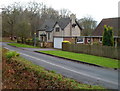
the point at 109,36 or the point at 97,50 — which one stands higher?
the point at 109,36

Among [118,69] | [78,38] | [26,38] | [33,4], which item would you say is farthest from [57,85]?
[33,4]

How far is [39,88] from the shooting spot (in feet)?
22.2

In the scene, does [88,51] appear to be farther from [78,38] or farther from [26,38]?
[26,38]

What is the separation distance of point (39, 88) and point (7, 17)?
177ft

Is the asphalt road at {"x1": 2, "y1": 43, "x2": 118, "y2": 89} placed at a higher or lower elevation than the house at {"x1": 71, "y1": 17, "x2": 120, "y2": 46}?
lower

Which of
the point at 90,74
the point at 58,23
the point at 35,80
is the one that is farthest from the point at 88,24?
the point at 35,80

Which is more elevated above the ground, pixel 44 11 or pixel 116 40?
pixel 44 11

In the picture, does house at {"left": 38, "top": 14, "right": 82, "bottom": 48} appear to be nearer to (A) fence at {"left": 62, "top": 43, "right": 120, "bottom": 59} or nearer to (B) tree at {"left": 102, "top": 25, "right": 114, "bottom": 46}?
(A) fence at {"left": 62, "top": 43, "right": 120, "bottom": 59}

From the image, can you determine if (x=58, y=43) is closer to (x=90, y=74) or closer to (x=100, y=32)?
(x=100, y=32)

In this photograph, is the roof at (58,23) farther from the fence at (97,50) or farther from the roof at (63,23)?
the fence at (97,50)

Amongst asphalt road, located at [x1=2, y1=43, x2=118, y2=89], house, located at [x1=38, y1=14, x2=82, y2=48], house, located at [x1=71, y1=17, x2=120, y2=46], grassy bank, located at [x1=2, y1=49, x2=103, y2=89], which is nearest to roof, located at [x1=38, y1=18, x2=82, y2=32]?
house, located at [x1=38, y1=14, x2=82, y2=48]

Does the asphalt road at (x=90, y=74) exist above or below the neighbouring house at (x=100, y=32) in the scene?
below

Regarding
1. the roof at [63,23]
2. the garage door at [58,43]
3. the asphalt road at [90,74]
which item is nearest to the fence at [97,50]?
the asphalt road at [90,74]

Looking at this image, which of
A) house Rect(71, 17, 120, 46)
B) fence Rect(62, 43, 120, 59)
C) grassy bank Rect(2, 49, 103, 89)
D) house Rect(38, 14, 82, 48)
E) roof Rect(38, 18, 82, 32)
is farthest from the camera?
roof Rect(38, 18, 82, 32)
